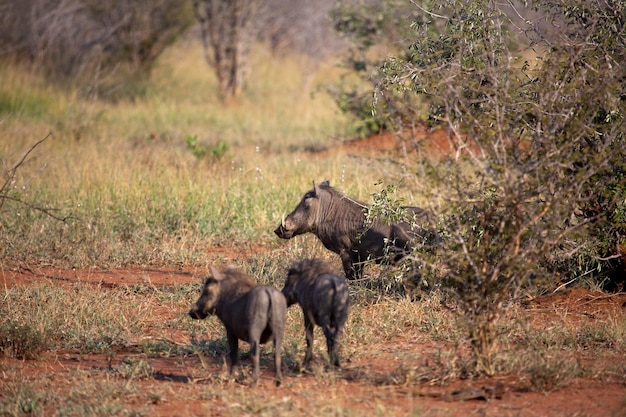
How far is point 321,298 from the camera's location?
4.93 m

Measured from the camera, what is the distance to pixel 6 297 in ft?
21.5

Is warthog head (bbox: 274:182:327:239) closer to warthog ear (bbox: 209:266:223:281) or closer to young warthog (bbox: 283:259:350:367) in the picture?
young warthog (bbox: 283:259:350:367)

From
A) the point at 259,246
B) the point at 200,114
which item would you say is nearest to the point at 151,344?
the point at 259,246

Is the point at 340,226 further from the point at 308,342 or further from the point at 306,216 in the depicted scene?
→ the point at 308,342

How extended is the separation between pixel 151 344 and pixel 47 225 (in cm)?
363

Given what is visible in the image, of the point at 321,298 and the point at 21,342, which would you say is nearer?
the point at 321,298

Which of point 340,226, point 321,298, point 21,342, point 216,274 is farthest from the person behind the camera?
point 340,226

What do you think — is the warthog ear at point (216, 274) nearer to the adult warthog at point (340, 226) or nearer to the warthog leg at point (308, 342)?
the warthog leg at point (308, 342)

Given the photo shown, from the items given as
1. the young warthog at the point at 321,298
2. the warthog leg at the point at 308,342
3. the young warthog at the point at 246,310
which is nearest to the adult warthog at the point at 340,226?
the young warthog at the point at 321,298

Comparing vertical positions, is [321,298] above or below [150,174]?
above

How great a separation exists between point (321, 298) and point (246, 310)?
→ 48 cm

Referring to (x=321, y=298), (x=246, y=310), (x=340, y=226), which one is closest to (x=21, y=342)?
(x=246, y=310)

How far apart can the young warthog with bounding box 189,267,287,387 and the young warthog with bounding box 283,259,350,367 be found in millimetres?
288

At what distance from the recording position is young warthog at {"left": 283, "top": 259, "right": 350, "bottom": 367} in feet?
16.1
